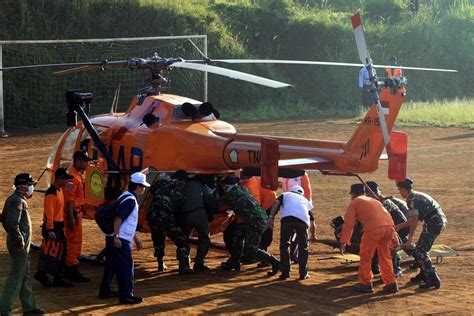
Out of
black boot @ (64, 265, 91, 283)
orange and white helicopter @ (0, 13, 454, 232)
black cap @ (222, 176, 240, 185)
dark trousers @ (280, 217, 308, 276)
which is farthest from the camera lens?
black cap @ (222, 176, 240, 185)

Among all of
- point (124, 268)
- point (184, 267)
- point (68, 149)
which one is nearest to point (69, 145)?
point (68, 149)

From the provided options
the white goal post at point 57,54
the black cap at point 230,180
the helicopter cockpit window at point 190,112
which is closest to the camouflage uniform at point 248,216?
the black cap at point 230,180

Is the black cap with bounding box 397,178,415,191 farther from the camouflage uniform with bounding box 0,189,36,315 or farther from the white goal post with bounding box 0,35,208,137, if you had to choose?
the white goal post with bounding box 0,35,208,137

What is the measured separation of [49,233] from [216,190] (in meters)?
2.66

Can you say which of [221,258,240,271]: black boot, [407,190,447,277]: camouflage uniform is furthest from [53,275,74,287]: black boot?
[407,190,447,277]: camouflage uniform

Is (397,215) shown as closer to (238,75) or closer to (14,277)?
(238,75)

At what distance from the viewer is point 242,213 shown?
549 inches

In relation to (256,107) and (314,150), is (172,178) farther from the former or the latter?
(256,107)

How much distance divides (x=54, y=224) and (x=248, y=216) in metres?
2.77

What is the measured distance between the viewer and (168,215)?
1373cm

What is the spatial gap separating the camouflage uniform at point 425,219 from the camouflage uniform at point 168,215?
3286 millimetres

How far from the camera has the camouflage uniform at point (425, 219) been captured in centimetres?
1350

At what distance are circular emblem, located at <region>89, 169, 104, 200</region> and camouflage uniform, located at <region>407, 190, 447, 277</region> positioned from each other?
4779 millimetres

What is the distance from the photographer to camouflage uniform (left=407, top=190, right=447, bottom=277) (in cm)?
1350
